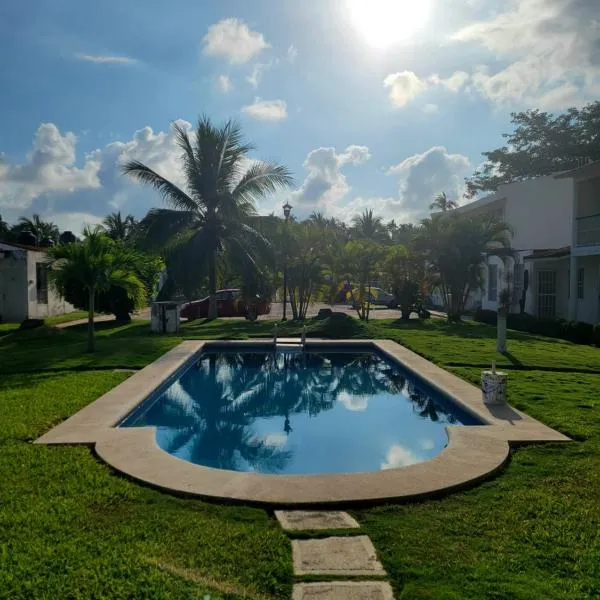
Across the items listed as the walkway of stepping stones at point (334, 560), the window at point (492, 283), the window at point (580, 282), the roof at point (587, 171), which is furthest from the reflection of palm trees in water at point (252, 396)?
the window at point (492, 283)

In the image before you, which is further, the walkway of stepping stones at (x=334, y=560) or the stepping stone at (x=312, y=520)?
the stepping stone at (x=312, y=520)

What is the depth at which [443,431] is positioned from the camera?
8.63m

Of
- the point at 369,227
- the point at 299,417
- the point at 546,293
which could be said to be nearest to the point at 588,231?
the point at 546,293

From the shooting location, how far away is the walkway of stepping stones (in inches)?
142

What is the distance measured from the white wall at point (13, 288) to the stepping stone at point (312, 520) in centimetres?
2257

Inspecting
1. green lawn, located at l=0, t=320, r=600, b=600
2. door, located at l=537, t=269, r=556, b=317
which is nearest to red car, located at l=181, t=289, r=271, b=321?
door, located at l=537, t=269, r=556, b=317

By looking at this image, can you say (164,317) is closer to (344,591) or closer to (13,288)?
(13,288)

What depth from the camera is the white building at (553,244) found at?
69.5ft

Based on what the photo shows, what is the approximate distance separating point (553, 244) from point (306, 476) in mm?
24558

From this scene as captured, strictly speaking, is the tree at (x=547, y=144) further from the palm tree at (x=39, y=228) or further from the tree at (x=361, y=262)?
the palm tree at (x=39, y=228)

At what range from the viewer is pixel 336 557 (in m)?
4.09

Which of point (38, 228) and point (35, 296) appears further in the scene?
point (38, 228)

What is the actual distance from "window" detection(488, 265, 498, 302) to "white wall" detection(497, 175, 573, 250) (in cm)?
162

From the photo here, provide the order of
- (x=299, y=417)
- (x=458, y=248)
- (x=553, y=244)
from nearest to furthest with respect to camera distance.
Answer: (x=299, y=417) → (x=458, y=248) → (x=553, y=244)
